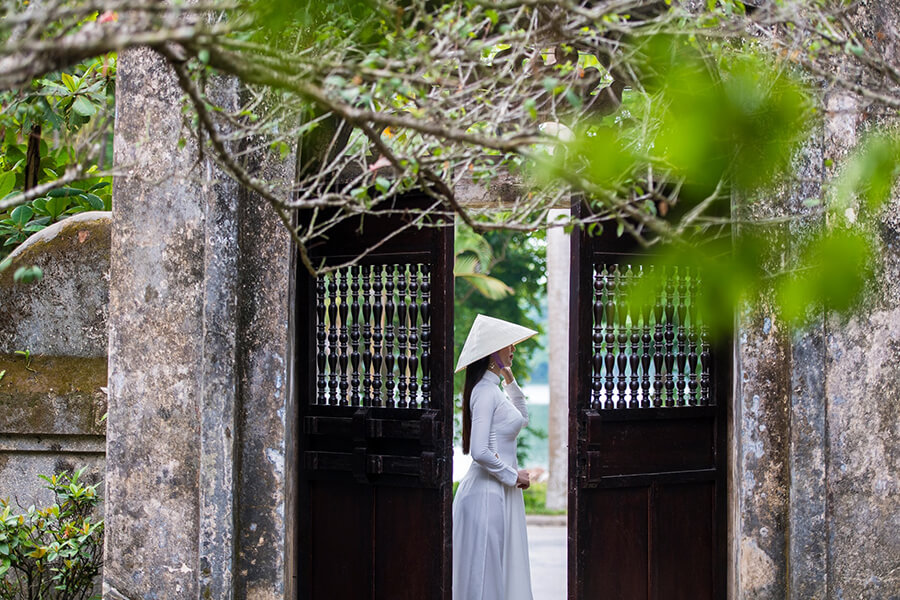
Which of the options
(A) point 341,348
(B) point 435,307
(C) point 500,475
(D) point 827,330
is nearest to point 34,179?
(A) point 341,348

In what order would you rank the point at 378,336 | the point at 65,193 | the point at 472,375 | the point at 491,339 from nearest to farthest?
the point at 378,336 → the point at 491,339 → the point at 472,375 → the point at 65,193

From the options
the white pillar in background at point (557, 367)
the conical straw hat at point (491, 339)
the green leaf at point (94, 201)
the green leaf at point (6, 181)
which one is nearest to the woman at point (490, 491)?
the conical straw hat at point (491, 339)

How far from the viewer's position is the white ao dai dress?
518 cm

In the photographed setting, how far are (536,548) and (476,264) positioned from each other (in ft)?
14.6

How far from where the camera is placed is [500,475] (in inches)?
204

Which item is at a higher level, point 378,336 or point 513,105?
point 513,105

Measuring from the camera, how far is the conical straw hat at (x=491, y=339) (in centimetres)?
526

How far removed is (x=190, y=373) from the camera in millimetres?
4273

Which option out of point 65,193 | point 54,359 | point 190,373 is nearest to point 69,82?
point 65,193

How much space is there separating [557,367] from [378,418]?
29.5 feet

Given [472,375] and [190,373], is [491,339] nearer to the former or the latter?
[472,375]

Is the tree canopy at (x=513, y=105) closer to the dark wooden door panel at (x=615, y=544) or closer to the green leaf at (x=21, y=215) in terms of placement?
the green leaf at (x=21, y=215)

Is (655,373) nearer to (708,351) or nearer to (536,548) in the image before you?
(708,351)

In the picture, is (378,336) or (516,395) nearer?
(378,336)
